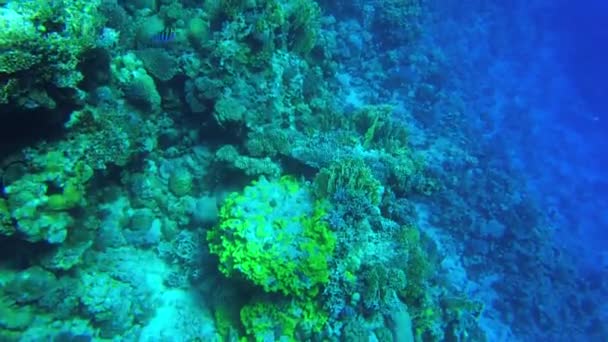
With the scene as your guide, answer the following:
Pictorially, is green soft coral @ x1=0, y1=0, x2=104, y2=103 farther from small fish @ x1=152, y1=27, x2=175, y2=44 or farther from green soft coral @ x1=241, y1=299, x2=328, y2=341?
green soft coral @ x1=241, y1=299, x2=328, y2=341

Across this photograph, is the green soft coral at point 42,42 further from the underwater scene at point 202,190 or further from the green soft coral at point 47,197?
the green soft coral at point 47,197

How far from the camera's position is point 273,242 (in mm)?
5164

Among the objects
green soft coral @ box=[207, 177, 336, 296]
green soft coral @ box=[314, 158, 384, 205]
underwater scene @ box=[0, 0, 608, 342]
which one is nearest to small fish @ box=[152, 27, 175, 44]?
underwater scene @ box=[0, 0, 608, 342]

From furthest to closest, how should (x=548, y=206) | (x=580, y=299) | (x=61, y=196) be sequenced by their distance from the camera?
(x=548, y=206), (x=580, y=299), (x=61, y=196)

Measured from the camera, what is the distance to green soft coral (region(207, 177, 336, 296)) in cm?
500

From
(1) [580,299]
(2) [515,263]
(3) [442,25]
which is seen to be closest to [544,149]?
(3) [442,25]

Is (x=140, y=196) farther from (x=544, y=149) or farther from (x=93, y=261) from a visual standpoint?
(x=544, y=149)

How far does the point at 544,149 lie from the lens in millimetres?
21984

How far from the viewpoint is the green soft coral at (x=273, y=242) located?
500cm

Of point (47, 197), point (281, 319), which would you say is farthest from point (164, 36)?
point (281, 319)

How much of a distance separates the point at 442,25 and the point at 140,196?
1964 centimetres

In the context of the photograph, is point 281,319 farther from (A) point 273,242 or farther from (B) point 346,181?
(B) point 346,181

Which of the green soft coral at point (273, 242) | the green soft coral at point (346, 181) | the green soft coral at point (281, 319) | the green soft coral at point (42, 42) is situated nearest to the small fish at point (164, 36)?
the green soft coral at point (42, 42)

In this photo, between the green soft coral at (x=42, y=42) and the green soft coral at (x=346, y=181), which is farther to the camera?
the green soft coral at (x=346, y=181)
